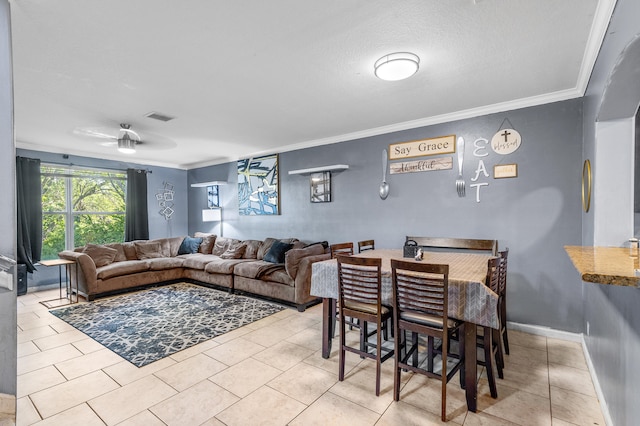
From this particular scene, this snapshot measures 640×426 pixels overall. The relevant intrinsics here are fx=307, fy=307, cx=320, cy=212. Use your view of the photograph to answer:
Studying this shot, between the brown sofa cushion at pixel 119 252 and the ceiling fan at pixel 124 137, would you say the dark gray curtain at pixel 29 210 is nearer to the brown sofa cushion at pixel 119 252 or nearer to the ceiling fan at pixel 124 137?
the brown sofa cushion at pixel 119 252

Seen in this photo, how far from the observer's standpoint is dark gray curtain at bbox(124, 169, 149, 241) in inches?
249

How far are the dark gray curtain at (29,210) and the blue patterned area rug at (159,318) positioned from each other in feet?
5.25

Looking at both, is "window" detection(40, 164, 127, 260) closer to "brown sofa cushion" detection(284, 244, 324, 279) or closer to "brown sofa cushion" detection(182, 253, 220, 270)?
"brown sofa cushion" detection(182, 253, 220, 270)

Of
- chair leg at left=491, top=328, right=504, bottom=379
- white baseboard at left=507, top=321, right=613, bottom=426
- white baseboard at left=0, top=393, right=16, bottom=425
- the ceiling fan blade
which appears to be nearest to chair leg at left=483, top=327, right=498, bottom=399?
chair leg at left=491, top=328, right=504, bottom=379

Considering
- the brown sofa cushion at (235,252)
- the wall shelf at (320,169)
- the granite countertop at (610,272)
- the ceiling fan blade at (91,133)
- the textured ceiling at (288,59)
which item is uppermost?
the textured ceiling at (288,59)

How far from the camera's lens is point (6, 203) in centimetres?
178

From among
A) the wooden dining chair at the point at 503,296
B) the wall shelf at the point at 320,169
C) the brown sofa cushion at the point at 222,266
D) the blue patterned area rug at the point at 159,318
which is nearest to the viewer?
the wooden dining chair at the point at 503,296

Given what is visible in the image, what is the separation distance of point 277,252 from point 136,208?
11.7ft

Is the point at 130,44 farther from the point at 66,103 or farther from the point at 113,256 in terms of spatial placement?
the point at 113,256

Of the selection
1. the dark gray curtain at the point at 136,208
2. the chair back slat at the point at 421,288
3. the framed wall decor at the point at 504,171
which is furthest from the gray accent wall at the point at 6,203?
the dark gray curtain at the point at 136,208

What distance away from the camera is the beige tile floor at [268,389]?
201 centimetres

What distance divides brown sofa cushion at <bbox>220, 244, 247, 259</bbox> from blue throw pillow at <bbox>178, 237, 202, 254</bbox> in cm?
88

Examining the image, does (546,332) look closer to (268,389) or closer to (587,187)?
(587,187)

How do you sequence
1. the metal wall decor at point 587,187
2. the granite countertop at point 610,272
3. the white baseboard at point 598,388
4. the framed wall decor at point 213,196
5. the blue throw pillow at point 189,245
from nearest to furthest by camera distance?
the granite countertop at point 610,272
the white baseboard at point 598,388
the metal wall decor at point 587,187
the blue throw pillow at point 189,245
the framed wall decor at point 213,196
